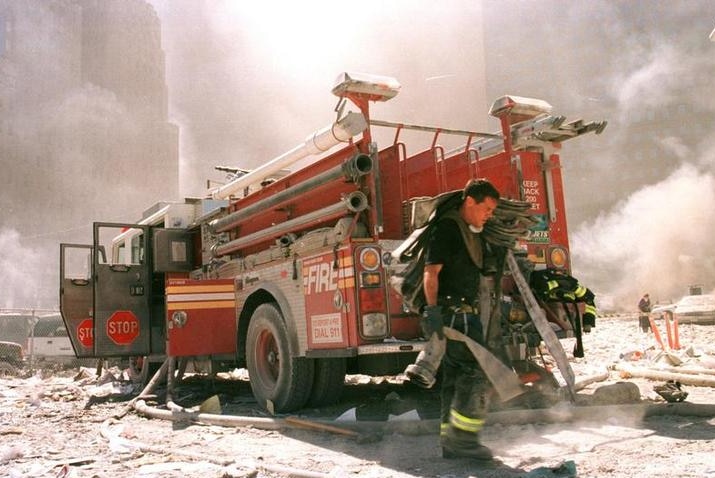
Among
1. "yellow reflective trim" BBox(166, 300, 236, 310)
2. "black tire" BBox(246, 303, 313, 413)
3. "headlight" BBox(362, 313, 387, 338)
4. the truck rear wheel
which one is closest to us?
"headlight" BBox(362, 313, 387, 338)

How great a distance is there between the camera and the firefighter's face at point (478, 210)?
12.6 feet

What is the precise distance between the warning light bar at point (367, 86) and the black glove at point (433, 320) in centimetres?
211

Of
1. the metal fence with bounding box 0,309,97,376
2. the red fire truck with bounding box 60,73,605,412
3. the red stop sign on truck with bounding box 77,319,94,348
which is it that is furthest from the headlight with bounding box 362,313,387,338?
the metal fence with bounding box 0,309,97,376

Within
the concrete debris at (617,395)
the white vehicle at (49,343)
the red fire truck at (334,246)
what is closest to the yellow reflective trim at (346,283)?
the red fire truck at (334,246)

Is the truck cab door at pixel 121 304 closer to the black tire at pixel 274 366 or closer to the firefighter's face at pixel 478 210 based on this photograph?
the black tire at pixel 274 366

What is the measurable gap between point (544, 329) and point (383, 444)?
149 centimetres

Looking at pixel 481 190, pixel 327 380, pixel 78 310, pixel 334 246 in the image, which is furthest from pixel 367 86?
pixel 78 310

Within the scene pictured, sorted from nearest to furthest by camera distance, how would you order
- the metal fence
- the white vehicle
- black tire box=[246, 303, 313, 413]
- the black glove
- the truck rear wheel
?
the black glove → black tire box=[246, 303, 313, 413] → the truck rear wheel → the metal fence → the white vehicle

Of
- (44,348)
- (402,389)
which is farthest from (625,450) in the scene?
(44,348)

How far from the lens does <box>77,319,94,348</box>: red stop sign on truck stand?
322 inches

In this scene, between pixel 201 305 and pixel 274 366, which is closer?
pixel 274 366

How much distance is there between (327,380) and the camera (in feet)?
18.2

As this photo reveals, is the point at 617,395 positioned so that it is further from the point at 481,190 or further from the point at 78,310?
the point at 78,310

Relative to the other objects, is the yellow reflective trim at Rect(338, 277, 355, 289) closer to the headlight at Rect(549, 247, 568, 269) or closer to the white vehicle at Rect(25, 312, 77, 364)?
the headlight at Rect(549, 247, 568, 269)
